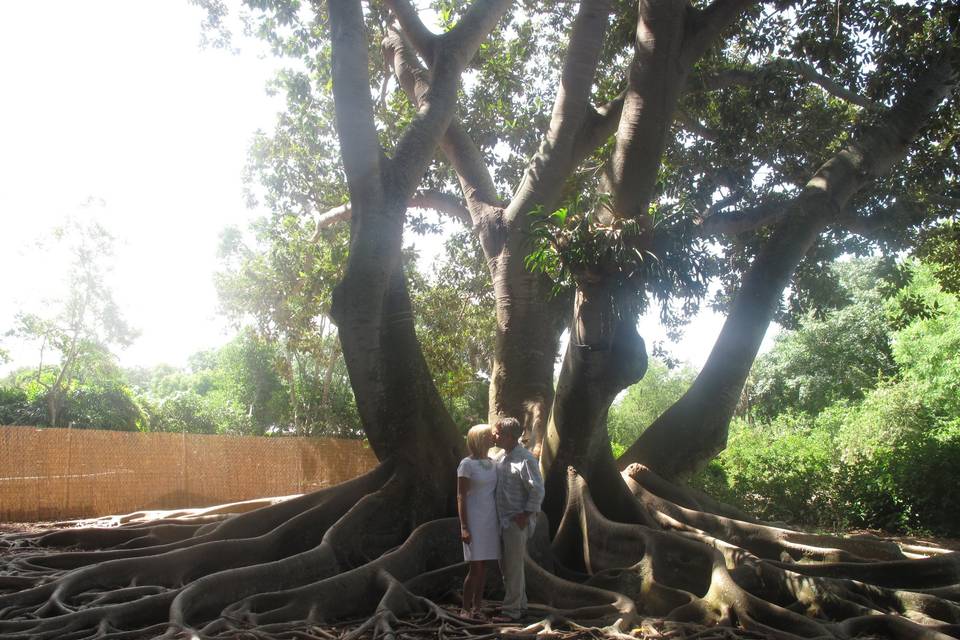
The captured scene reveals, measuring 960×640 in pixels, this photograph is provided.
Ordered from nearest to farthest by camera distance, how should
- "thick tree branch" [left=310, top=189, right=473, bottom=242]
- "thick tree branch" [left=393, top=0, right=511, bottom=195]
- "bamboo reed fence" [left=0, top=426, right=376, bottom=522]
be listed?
"thick tree branch" [left=393, top=0, right=511, bottom=195] < "thick tree branch" [left=310, top=189, right=473, bottom=242] < "bamboo reed fence" [left=0, top=426, right=376, bottom=522]

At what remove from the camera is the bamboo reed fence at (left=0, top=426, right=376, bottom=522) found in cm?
1228

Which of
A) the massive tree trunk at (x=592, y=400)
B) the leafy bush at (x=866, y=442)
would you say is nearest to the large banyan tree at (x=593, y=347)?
the massive tree trunk at (x=592, y=400)

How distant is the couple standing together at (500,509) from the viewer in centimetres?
491

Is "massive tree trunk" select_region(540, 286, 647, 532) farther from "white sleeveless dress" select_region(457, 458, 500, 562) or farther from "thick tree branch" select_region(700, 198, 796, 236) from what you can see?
"thick tree branch" select_region(700, 198, 796, 236)

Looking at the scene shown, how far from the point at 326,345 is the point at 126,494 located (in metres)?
8.31

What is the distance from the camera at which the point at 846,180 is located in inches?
330

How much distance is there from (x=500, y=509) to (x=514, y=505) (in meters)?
0.10

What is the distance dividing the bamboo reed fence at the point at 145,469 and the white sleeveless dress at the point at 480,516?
406 inches

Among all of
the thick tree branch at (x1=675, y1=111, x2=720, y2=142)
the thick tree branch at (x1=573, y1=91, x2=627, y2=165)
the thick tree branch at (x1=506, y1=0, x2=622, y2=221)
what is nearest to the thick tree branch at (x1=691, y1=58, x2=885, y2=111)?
the thick tree branch at (x1=675, y1=111, x2=720, y2=142)

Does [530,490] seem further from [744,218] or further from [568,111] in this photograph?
[744,218]

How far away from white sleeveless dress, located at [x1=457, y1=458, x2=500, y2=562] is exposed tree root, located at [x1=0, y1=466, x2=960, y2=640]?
448mm

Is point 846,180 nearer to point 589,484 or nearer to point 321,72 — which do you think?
point 589,484

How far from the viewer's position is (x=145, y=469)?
1396cm

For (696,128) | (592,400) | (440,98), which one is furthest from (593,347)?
(696,128)
